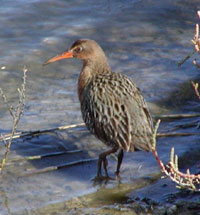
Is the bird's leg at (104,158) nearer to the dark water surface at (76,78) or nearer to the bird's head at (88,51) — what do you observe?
the dark water surface at (76,78)

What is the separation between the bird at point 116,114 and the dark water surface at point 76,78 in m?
0.39

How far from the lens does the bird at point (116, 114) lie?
577 centimetres

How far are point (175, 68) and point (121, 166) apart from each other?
125 inches

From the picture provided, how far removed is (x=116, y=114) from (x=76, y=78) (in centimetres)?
299

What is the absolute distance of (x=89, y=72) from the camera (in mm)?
6676

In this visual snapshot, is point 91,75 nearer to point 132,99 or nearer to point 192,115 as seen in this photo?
point 132,99

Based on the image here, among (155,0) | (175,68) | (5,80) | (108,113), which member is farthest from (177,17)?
(108,113)

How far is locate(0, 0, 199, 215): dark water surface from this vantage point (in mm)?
5871

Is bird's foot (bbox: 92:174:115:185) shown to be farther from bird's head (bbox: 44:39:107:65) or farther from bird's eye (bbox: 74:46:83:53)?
bird's eye (bbox: 74:46:83:53)

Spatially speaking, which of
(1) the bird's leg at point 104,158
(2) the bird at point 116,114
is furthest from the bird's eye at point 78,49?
(1) the bird's leg at point 104,158

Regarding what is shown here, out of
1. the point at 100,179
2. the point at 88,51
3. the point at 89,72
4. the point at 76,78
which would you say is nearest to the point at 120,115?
the point at 100,179

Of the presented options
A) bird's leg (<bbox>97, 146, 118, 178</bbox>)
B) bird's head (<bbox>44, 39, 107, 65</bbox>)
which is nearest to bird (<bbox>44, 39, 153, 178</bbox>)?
bird's leg (<bbox>97, 146, 118, 178</bbox>)

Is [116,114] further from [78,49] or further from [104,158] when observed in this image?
[78,49]

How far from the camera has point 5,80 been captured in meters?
8.60
